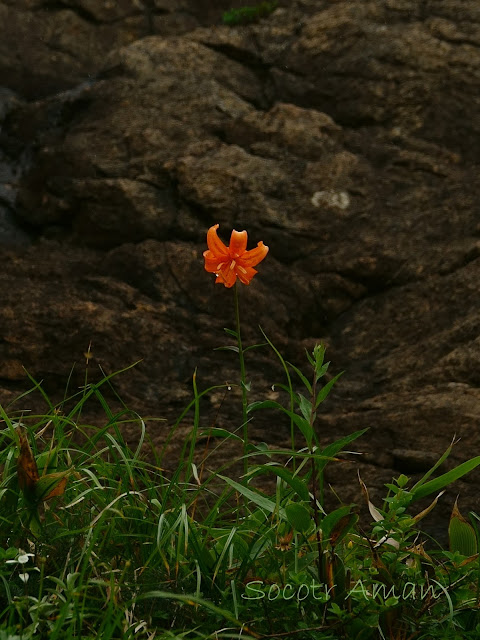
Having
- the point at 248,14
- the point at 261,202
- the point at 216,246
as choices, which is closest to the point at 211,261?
the point at 216,246

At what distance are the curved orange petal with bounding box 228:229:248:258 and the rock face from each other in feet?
4.69

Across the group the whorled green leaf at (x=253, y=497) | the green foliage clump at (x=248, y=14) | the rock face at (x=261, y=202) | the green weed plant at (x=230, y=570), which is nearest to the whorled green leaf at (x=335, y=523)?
the green weed plant at (x=230, y=570)

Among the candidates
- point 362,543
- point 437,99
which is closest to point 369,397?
point 362,543

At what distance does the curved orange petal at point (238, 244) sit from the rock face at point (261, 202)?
1.43 m

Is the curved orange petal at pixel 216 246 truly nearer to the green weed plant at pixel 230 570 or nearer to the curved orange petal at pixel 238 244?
the curved orange petal at pixel 238 244

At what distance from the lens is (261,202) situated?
5.03m

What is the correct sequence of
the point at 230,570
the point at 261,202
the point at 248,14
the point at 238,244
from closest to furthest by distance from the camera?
the point at 230,570 < the point at 238,244 < the point at 261,202 < the point at 248,14

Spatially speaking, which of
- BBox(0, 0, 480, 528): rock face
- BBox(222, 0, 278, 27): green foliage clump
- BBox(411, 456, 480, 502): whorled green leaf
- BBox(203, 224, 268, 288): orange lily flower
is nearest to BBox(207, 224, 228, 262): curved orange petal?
BBox(203, 224, 268, 288): orange lily flower

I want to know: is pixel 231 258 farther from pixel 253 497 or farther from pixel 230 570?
pixel 230 570

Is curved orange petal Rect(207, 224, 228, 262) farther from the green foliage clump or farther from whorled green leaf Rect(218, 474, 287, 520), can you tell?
the green foliage clump

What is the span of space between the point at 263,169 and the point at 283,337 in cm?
129

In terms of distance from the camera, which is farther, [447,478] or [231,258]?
[231,258]

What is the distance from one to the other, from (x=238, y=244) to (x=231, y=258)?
0.05m

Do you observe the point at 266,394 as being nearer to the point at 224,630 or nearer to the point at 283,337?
the point at 283,337
